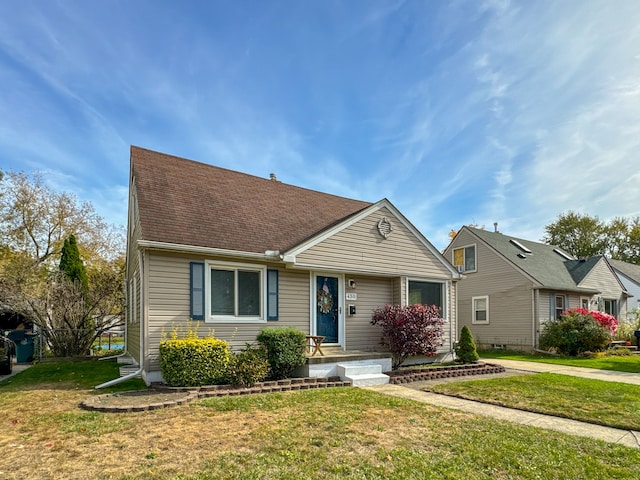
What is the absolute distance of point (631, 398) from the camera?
753cm

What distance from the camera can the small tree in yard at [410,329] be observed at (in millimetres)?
10859

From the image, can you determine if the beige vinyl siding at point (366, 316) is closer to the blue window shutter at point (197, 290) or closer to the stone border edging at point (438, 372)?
the stone border edging at point (438, 372)

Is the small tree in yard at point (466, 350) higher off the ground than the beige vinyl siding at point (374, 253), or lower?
lower

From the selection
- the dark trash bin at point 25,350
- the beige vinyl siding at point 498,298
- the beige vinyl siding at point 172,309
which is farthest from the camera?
the beige vinyl siding at point 498,298

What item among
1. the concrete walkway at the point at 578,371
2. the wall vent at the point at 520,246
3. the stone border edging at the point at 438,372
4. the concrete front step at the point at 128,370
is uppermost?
the wall vent at the point at 520,246

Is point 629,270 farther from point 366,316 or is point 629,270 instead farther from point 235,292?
point 235,292

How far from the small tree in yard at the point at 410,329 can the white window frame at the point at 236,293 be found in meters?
3.49

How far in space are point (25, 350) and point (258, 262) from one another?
34.6ft

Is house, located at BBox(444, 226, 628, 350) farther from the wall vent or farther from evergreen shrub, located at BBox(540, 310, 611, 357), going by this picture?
evergreen shrub, located at BBox(540, 310, 611, 357)

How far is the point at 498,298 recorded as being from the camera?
19.7 m

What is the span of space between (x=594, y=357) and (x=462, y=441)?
1403 cm

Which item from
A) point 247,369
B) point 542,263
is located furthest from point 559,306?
point 247,369

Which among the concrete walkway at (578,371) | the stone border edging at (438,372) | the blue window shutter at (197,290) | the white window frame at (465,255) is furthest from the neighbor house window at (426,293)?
the white window frame at (465,255)

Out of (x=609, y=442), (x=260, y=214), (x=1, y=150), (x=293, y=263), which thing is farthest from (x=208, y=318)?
(x=1, y=150)
